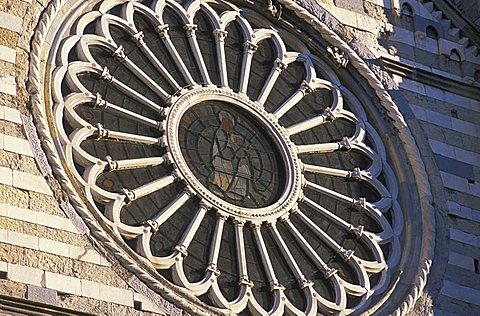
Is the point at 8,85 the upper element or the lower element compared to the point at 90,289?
upper

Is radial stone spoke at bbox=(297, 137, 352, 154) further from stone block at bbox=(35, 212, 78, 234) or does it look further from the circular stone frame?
stone block at bbox=(35, 212, 78, 234)

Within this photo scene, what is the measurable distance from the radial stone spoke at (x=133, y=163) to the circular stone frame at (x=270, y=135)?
17 cm

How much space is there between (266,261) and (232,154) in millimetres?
1114

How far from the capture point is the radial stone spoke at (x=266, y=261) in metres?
16.1

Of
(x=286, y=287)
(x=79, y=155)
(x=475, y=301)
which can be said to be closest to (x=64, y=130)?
(x=79, y=155)

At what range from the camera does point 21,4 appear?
1603 centimetres

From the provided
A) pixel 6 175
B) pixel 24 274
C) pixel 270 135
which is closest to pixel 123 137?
pixel 6 175

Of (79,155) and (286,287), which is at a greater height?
(79,155)

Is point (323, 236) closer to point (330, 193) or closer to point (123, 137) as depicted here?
point (330, 193)

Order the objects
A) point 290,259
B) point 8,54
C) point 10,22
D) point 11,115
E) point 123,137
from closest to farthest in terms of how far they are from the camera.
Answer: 1. point 11,115
2. point 8,54
3. point 10,22
4. point 123,137
5. point 290,259

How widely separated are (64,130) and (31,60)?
0.66m

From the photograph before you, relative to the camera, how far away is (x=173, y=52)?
1684cm

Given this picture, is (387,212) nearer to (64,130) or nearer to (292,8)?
(292,8)

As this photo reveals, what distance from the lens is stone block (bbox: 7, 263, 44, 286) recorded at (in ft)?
47.7
